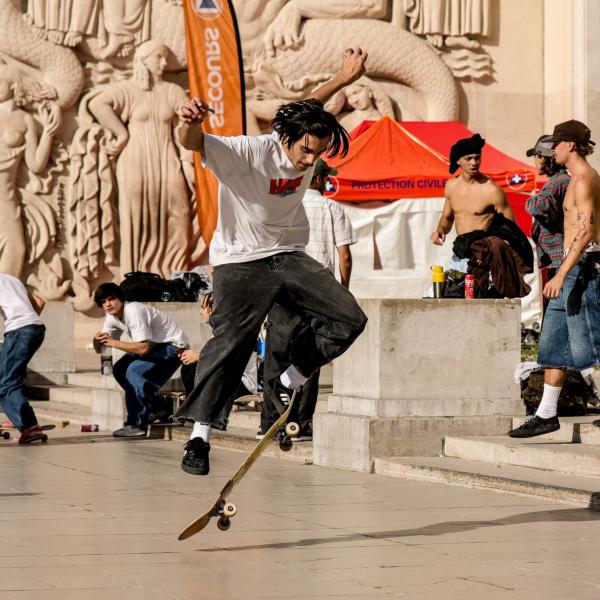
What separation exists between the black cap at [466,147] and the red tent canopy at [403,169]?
5863 millimetres

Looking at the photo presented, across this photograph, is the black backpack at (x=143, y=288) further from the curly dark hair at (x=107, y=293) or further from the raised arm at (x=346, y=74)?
the raised arm at (x=346, y=74)

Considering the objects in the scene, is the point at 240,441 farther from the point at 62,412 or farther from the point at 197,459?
the point at 62,412

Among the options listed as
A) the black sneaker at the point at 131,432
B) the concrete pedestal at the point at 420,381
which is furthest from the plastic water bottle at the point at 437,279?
the black sneaker at the point at 131,432

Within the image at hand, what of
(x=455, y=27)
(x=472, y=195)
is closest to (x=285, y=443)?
(x=472, y=195)

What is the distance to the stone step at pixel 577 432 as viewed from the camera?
29.1ft

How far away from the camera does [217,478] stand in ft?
29.8

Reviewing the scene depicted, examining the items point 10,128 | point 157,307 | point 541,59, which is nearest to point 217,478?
point 157,307

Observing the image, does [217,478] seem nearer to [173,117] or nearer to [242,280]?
[242,280]

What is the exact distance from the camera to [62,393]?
1611 centimetres

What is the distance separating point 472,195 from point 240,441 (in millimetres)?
2533

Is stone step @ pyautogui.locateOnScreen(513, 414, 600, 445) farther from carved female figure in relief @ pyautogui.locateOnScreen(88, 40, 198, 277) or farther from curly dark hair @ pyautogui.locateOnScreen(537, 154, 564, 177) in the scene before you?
carved female figure in relief @ pyautogui.locateOnScreen(88, 40, 198, 277)

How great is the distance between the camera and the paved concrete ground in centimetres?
542

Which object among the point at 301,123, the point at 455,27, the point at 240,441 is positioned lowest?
the point at 240,441

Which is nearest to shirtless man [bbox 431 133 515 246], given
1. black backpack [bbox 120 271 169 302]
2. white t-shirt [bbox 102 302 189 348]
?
white t-shirt [bbox 102 302 189 348]
